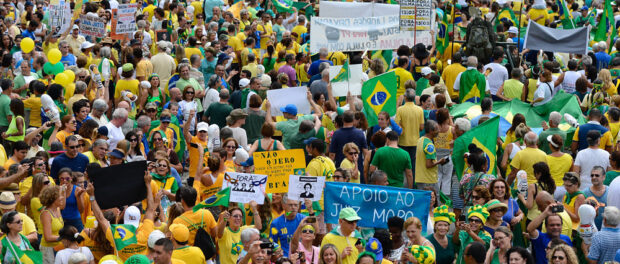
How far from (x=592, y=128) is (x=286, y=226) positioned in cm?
497

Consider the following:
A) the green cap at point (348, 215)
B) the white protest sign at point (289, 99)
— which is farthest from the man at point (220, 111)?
the green cap at point (348, 215)

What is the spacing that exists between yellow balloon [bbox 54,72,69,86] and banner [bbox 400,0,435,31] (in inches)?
237

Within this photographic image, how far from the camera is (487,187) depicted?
11625 mm

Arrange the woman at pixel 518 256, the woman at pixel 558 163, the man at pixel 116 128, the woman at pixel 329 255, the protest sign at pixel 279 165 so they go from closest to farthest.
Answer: the woman at pixel 518 256 < the woman at pixel 329 255 < the protest sign at pixel 279 165 < the woman at pixel 558 163 < the man at pixel 116 128

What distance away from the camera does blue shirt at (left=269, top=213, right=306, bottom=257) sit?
10.9 m

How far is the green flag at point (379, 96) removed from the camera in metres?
14.7

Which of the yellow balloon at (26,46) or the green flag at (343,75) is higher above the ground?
the yellow balloon at (26,46)

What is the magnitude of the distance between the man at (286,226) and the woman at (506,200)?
1969 millimetres

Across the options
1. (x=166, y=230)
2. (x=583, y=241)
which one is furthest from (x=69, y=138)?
(x=583, y=241)

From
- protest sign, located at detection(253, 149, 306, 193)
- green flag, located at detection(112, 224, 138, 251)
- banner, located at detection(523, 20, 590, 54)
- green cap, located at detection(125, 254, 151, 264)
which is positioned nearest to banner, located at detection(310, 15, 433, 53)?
banner, located at detection(523, 20, 590, 54)

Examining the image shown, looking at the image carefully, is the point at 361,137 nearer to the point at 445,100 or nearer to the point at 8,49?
the point at 445,100

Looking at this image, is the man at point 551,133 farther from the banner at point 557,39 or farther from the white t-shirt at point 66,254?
the white t-shirt at point 66,254

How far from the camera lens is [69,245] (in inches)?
396

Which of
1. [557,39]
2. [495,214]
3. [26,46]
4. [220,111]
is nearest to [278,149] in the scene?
[220,111]
